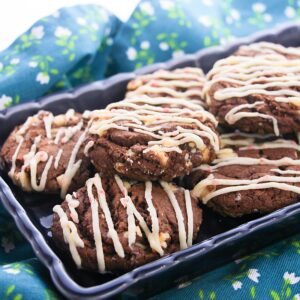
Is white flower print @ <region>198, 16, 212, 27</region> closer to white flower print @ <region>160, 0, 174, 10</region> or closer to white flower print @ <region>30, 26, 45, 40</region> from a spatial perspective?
white flower print @ <region>160, 0, 174, 10</region>

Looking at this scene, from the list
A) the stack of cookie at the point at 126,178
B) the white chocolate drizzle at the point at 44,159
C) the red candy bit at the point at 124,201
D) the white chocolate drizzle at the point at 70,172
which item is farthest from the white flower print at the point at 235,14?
the red candy bit at the point at 124,201

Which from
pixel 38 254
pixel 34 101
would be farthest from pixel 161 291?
pixel 34 101

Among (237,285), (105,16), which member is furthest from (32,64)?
(237,285)

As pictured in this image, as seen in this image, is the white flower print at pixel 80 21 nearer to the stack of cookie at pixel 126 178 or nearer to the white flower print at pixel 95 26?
the white flower print at pixel 95 26

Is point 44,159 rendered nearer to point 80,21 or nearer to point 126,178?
point 126,178

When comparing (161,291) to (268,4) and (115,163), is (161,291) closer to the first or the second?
(115,163)

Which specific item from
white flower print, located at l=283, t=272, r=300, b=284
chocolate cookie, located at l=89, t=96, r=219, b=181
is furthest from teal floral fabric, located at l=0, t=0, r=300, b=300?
chocolate cookie, located at l=89, t=96, r=219, b=181
